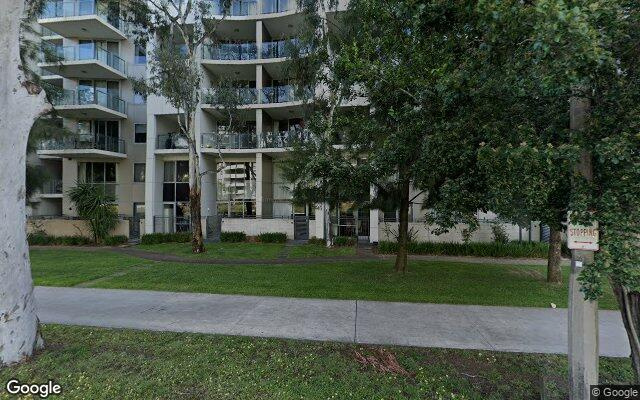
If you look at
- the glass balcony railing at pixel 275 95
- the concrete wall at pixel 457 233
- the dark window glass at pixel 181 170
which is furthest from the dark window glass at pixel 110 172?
the concrete wall at pixel 457 233

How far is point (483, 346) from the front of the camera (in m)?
4.77

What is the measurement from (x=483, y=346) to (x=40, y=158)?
90.4 ft

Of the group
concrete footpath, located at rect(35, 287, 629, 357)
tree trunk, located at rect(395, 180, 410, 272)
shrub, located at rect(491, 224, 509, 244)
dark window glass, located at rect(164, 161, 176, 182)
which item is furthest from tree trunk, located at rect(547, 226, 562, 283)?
dark window glass, located at rect(164, 161, 176, 182)

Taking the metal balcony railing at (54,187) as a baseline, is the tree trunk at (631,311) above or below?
below

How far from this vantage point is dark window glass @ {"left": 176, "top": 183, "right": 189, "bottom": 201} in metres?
20.8

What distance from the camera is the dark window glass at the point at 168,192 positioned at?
20.9 meters

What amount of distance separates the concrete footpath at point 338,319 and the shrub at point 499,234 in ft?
27.9

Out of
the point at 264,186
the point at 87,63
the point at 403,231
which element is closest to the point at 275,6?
the point at 264,186

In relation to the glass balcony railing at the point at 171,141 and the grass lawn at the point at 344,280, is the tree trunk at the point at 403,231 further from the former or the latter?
the glass balcony railing at the point at 171,141

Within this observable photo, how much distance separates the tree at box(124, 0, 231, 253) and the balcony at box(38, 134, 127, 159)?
313 inches

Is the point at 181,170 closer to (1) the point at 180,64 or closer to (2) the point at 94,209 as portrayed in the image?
(2) the point at 94,209

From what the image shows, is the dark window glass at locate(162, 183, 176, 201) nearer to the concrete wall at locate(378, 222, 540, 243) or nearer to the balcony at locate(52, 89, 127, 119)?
the balcony at locate(52, 89, 127, 119)

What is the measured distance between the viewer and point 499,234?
14648 mm

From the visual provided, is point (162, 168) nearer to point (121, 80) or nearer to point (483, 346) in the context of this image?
point (121, 80)
